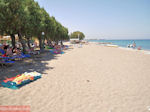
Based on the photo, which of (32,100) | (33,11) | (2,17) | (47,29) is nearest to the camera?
(32,100)

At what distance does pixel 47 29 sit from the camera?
18094 millimetres

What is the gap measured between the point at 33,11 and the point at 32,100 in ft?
41.3

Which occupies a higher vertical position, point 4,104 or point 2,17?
point 2,17

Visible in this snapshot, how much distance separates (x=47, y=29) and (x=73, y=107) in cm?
1720

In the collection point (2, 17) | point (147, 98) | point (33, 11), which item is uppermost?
point (33, 11)

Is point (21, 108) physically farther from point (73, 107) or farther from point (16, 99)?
point (73, 107)

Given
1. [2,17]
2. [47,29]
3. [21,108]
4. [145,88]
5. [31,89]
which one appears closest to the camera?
[21,108]

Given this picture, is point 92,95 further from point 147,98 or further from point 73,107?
point 147,98

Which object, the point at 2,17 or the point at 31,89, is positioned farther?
the point at 2,17

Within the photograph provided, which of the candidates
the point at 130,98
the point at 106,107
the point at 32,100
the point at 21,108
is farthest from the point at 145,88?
the point at 21,108

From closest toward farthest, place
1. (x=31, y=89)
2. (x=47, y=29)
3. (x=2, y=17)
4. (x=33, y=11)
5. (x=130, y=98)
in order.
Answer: (x=130, y=98) → (x=31, y=89) → (x=2, y=17) → (x=33, y=11) → (x=47, y=29)

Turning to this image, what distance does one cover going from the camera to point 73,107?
3090mm

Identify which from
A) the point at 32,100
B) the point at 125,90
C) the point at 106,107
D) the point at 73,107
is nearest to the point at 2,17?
the point at 32,100

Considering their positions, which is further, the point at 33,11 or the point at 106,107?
the point at 33,11
